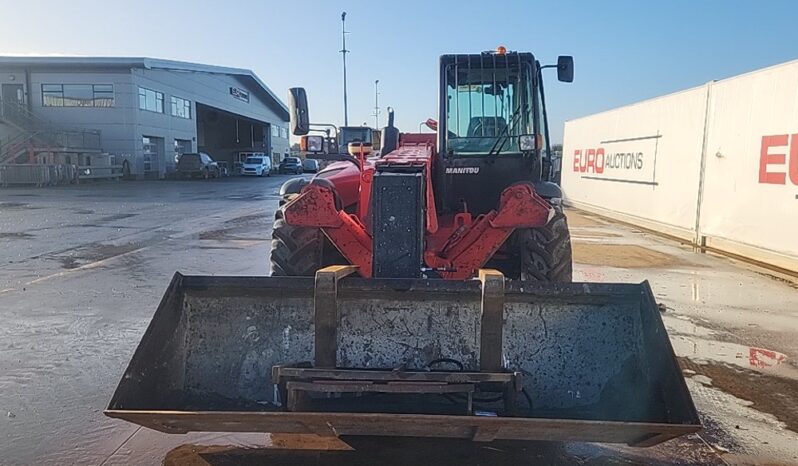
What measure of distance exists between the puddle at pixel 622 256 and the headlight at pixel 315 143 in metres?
6.12

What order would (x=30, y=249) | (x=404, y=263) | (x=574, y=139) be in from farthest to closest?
(x=574, y=139)
(x=30, y=249)
(x=404, y=263)

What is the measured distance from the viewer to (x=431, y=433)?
2869 mm

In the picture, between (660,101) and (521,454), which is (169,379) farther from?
(660,101)

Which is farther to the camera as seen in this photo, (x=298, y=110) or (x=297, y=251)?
(x=297, y=251)

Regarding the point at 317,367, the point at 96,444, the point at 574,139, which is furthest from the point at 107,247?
the point at 574,139

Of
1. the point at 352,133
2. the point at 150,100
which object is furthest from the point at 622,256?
the point at 150,100

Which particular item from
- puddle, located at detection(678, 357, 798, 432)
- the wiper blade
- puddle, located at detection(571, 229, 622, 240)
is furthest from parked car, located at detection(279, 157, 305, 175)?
puddle, located at detection(678, 357, 798, 432)

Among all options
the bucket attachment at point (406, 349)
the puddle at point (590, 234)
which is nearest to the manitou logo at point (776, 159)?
the puddle at point (590, 234)

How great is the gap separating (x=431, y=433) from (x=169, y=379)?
5.19 ft

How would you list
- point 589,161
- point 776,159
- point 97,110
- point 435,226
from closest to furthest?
point 435,226 → point 776,159 → point 589,161 → point 97,110

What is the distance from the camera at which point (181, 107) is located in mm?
44281

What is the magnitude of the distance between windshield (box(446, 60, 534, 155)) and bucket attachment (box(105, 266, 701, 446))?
2343mm

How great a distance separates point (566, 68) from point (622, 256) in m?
5.98

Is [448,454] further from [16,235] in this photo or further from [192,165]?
[192,165]
